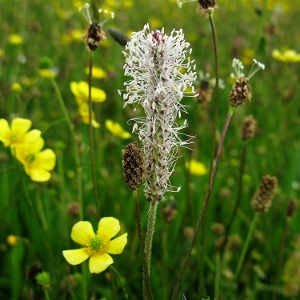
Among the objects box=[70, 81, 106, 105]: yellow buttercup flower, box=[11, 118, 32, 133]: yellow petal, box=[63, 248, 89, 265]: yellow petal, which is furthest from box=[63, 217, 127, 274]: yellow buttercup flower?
box=[70, 81, 106, 105]: yellow buttercup flower

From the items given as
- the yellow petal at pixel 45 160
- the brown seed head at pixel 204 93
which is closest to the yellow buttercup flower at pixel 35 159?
the yellow petal at pixel 45 160

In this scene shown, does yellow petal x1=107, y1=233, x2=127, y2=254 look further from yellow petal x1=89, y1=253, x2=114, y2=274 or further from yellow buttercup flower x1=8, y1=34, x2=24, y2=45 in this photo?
yellow buttercup flower x1=8, y1=34, x2=24, y2=45

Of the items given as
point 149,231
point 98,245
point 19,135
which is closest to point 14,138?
point 19,135

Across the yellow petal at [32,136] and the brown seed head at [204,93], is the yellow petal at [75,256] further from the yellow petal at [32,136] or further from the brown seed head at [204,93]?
the brown seed head at [204,93]

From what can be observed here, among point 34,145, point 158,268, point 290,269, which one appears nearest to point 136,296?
point 158,268

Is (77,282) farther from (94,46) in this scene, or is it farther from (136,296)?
(94,46)
